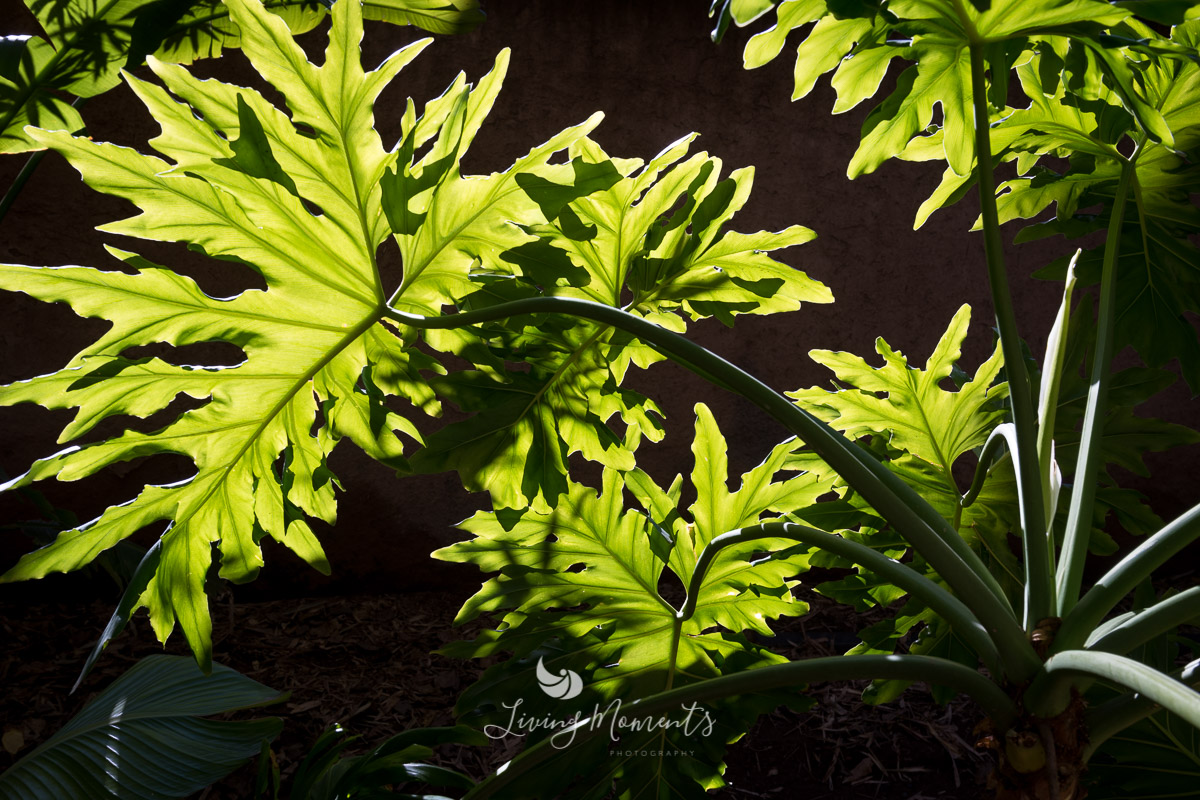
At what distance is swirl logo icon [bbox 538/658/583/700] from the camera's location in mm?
1124

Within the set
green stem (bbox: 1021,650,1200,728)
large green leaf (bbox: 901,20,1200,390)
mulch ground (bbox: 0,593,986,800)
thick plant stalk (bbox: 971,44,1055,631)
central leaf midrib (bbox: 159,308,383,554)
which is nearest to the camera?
green stem (bbox: 1021,650,1200,728)

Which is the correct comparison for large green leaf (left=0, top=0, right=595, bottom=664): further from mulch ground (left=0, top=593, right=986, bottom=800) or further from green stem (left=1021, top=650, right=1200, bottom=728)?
mulch ground (left=0, top=593, right=986, bottom=800)

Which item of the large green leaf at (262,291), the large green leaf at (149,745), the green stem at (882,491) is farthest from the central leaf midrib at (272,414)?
the large green leaf at (149,745)

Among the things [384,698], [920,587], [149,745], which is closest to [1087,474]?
[920,587]

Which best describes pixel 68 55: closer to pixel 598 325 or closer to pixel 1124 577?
pixel 598 325

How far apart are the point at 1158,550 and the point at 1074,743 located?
19 cm

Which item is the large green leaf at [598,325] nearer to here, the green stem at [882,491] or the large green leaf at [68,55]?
the green stem at [882,491]

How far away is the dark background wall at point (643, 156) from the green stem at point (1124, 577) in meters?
1.95

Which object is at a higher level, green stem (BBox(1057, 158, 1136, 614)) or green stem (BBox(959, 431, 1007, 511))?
green stem (BBox(1057, 158, 1136, 614))

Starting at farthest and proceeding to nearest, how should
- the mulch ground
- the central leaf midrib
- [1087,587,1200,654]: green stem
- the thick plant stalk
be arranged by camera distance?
the mulch ground
the central leaf midrib
the thick plant stalk
[1087,587,1200,654]: green stem

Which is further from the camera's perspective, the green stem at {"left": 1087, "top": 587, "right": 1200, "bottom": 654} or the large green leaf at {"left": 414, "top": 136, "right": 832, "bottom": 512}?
the large green leaf at {"left": 414, "top": 136, "right": 832, "bottom": 512}

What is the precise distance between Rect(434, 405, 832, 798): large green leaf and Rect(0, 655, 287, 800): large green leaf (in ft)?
1.43

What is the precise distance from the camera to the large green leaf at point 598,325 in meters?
1.00

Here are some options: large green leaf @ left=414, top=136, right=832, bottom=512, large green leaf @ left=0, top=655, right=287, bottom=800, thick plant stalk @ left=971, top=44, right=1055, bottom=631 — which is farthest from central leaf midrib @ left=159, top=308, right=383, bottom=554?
thick plant stalk @ left=971, top=44, right=1055, bottom=631
